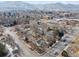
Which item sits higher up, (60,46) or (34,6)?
(34,6)

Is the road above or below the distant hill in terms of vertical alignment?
below

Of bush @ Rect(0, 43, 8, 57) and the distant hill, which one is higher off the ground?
the distant hill

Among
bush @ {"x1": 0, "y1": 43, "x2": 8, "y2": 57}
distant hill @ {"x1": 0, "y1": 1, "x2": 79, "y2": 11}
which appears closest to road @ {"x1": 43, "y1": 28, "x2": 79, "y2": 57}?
distant hill @ {"x1": 0, "y1": 1, "x2": 79, "y2": 11}

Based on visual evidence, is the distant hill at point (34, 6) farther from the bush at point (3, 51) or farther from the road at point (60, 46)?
the bush at point (3, 51)

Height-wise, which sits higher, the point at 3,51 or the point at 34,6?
the point at 34,6

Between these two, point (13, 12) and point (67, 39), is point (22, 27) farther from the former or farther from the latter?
point (67, 39)

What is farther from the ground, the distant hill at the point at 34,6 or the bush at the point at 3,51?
the distant hill at the point at 34,6

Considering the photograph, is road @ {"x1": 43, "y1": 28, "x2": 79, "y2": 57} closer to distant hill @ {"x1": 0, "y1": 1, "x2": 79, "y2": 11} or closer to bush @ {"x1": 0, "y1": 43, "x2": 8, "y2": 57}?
distant hill @ {"x1": 0, "y1": 1, "x2": 79, "y2": 11}

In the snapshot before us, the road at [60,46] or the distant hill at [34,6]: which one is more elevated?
the distant hill at [34,6]

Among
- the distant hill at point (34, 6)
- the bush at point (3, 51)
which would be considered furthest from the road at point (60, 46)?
the bush at point (3, 51)

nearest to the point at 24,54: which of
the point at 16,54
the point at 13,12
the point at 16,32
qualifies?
the point at 16,54

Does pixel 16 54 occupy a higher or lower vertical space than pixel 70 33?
lower
